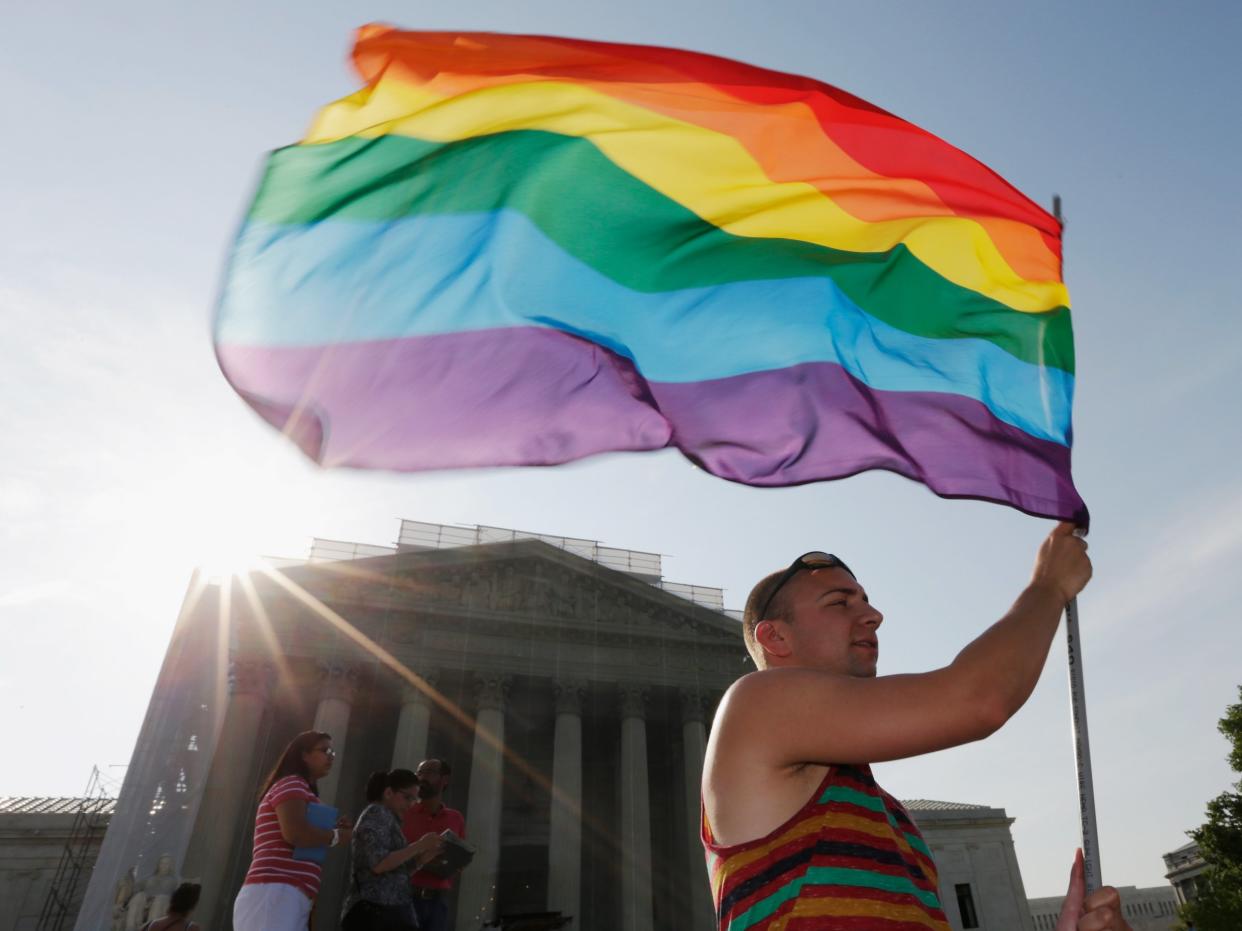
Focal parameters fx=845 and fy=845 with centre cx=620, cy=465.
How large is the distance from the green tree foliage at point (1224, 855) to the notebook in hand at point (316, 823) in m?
34.0

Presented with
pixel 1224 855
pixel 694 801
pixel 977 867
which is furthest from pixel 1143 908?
pixel 694 801

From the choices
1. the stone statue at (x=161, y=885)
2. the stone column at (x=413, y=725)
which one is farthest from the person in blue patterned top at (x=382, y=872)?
the stone column at (x=413, y=725)

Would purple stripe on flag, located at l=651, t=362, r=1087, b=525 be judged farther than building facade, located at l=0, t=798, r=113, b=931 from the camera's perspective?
No

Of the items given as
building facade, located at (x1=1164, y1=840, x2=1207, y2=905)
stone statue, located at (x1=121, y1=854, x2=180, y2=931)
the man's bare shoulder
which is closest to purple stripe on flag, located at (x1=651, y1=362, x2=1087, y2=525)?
the man's bare shoulder

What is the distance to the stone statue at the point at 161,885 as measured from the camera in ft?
55.3

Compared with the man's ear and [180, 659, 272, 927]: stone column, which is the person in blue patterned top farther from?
[180, 659, 272, 927]: stone column

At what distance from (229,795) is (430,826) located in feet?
58.0

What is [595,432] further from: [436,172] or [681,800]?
[681,800]

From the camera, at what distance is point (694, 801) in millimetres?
26984

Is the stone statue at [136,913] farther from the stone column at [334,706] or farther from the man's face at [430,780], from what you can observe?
the man's face at [430,780]

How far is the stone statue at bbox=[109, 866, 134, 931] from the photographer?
17562 mm

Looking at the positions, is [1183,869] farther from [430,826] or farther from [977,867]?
[430,826]

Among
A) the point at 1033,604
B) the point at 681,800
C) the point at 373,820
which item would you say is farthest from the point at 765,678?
the point at 681,800

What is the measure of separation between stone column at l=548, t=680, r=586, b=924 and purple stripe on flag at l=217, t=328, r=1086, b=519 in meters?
22.5
